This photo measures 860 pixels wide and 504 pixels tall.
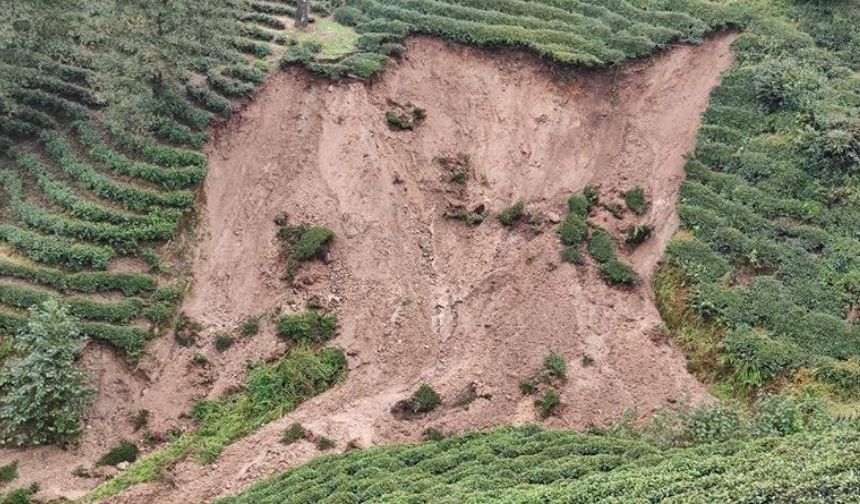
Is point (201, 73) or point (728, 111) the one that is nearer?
point (728, 111)

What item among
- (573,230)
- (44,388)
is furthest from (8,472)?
(573,230)

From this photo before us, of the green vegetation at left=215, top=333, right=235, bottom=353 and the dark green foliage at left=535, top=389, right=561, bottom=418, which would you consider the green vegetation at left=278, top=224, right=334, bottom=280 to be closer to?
the green vegetation at left=215, top=333, right=235, bottom=353

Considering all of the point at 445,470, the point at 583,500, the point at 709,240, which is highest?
the point at 709,240

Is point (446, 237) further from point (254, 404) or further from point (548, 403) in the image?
point (254, 404)

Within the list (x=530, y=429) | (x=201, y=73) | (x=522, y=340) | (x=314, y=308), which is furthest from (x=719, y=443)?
(x=201, y=73)

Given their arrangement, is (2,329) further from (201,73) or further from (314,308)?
(201,73)

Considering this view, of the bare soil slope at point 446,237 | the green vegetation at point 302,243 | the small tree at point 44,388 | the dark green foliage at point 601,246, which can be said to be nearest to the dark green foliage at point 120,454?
the small tree at point 44,388
